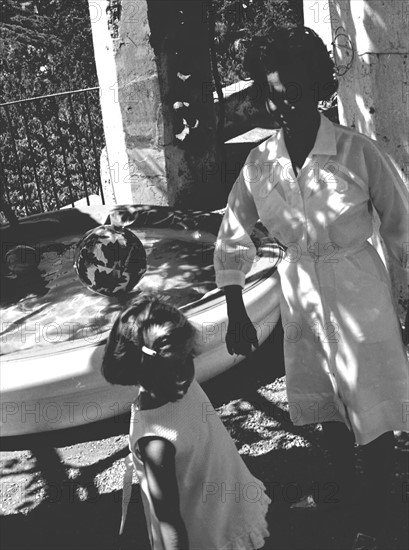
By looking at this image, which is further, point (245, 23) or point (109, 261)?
point (245, 23)

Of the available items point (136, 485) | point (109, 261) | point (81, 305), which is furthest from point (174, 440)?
point (81, 305)

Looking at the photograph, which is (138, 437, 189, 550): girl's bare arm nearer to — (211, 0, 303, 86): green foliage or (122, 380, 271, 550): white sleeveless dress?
(122, 380, 271, 550): white sleeveless dress

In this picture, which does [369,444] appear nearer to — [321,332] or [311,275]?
[321,332]

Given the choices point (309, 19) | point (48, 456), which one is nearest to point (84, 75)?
point (309, 19)

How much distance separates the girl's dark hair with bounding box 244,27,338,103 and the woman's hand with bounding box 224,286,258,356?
818mm

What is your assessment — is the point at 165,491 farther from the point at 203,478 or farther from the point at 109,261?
the point at 109,261

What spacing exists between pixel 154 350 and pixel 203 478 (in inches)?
20.3

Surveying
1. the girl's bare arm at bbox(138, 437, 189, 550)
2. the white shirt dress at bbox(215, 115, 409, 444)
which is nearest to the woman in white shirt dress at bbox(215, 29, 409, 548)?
the white shirt dress at bbox(215, 115, 409, 444)

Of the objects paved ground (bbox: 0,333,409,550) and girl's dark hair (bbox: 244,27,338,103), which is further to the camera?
paved ground (bbox: 0,333,409,550)

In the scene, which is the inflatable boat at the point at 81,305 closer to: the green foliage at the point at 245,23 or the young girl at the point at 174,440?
the young girl at the point at 174,440

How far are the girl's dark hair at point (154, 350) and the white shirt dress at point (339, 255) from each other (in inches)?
21.7

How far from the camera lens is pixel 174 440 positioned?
2650mm

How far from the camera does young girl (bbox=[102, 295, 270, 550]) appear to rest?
2.60m

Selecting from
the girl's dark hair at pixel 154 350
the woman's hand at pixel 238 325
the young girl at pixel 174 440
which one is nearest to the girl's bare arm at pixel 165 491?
the young girl at pixel 174 440
